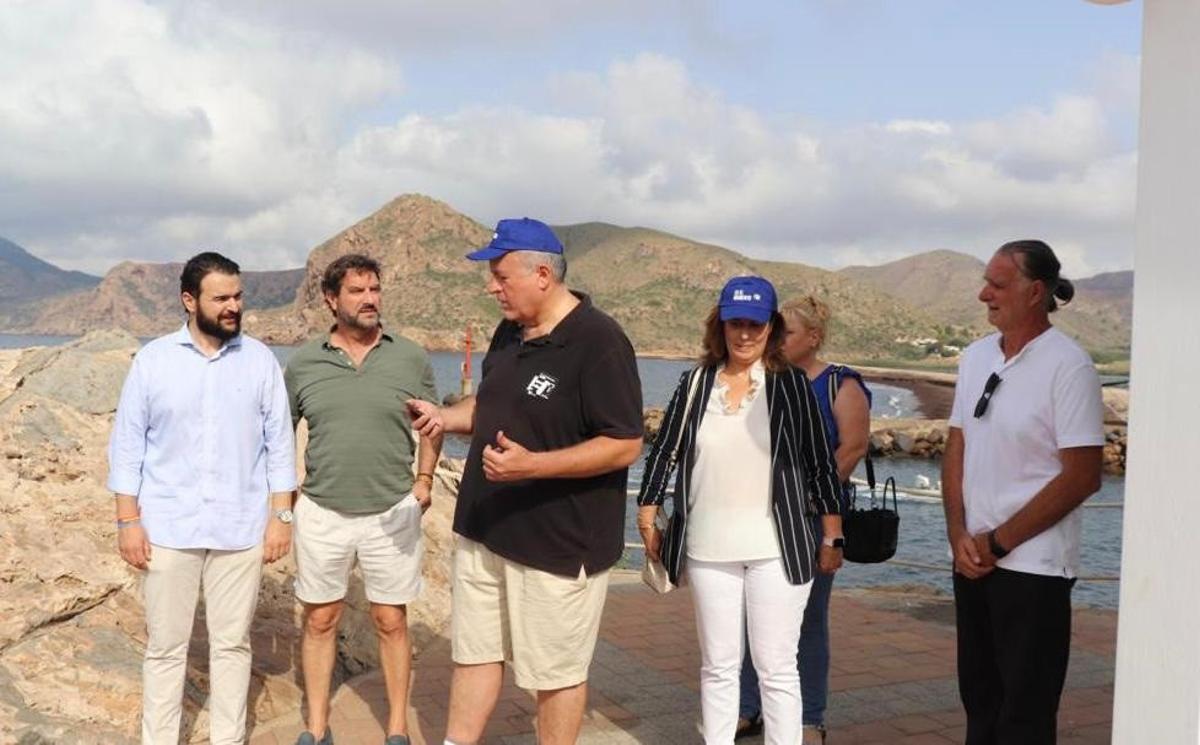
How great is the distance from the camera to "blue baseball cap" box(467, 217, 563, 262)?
Result: 10.7 feet

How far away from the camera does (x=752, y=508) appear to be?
3.47 metres

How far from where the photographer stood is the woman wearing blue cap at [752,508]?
346cm

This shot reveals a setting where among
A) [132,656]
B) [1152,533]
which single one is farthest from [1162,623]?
[132,656]

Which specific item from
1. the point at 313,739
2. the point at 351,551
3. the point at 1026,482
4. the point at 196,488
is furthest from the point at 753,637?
the point at 196,488

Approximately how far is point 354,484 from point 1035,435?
Answer: 2415mm

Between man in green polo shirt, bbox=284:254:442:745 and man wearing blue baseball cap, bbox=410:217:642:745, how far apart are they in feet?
2.75

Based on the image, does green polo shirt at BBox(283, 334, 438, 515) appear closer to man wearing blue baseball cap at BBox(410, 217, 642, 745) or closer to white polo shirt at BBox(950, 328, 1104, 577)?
man wearing blue baseball cap at BBox(410, 217, 642, 745)

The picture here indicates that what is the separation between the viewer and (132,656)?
4.49 meters

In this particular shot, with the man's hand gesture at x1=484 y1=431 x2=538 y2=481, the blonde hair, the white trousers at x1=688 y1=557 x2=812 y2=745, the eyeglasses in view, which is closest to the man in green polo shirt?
the man's hand gesture at x1=484 y1=431 x2=538 y2=481

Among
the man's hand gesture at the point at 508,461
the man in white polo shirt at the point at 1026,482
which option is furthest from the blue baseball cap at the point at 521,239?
the man in white polo shirt at the point at 1026,482

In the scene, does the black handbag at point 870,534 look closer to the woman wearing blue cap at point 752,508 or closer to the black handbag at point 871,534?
the black handbag at point 871,534

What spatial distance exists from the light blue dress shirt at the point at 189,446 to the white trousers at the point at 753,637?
5.35 feet

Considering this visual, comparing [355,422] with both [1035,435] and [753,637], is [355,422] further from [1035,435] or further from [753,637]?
[1035,435]

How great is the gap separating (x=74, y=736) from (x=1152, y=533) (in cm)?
360
